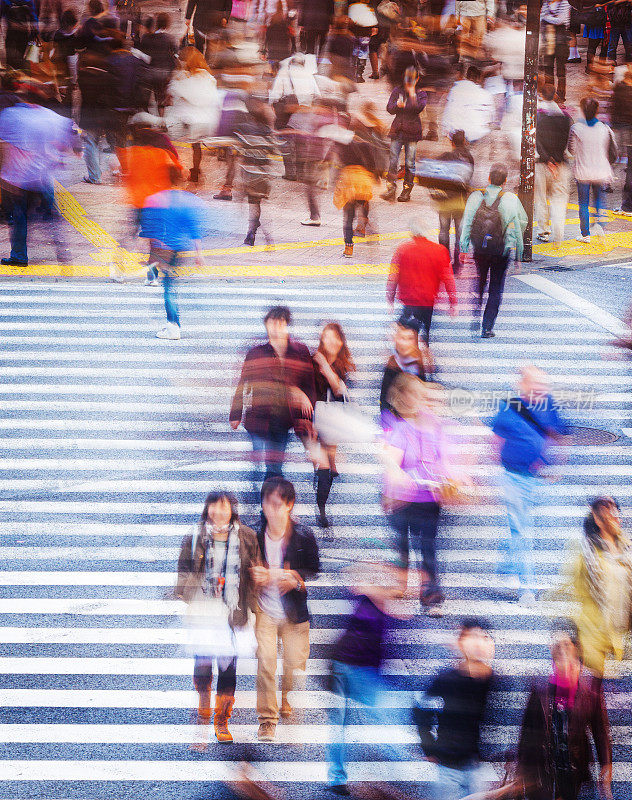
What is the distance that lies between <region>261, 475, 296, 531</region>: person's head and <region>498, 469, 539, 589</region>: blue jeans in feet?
7.21

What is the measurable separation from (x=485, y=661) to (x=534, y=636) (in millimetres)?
1968

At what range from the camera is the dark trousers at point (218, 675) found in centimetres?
589

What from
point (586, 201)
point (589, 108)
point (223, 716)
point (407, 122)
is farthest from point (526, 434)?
point (407, 122)

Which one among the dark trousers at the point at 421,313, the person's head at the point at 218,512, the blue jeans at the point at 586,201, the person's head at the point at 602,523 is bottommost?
the person's head at the point at 602,523

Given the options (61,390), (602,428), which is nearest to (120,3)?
(61,390)

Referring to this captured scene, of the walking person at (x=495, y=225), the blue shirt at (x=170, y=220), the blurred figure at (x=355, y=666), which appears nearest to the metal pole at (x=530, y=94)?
the walking person at (x=495, y=225)

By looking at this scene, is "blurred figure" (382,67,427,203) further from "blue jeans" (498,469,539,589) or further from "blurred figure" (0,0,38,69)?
"blue jeans" (498,469,539,589)

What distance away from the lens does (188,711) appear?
20.4 ft

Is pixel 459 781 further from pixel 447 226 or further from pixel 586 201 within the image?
pixel 586 201

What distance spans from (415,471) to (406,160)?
10.8m

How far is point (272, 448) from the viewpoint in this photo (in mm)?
8008

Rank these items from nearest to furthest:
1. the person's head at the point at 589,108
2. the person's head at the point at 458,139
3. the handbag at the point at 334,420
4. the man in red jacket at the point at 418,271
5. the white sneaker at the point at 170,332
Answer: the handbag at the point at 334,420 → the man in red jacket at the point at 418,271 → the white sneaker at the point at 170,332 → the person's head at the point at 458,139 → the person's head at the point at 589,108

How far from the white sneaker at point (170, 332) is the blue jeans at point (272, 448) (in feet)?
13.5

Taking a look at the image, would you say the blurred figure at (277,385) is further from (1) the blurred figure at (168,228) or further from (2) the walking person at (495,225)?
(2) the walking person at (495,225)
